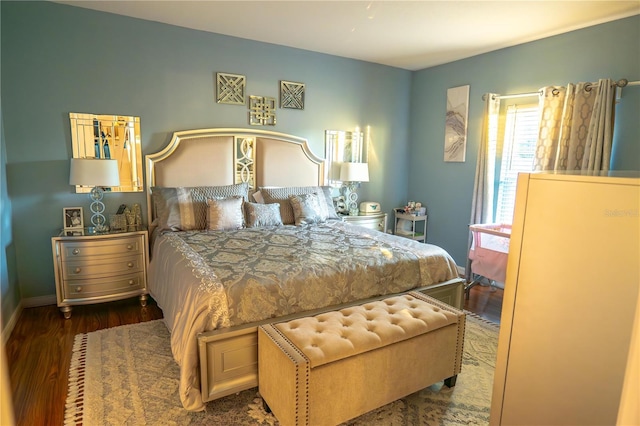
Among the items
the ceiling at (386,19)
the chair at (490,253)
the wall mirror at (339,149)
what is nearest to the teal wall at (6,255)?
the ceiling at (386,19)

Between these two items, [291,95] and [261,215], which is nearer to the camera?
[261,215]

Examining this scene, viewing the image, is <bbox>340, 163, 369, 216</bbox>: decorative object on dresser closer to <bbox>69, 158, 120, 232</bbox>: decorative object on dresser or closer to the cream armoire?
<bbox>69, 158, 120, 232</bbox>: decorative object on dresser

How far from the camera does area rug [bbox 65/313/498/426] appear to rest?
2021mm

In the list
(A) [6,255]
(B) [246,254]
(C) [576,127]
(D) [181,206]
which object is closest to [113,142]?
(D) [181,206]

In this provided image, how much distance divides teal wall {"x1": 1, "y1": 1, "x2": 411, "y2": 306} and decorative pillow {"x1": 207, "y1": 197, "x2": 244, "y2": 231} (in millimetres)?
827

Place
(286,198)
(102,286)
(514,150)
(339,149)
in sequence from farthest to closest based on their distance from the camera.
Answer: (339,149) → (514,150) → (286,198) → (102,286)

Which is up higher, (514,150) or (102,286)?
(514,150)

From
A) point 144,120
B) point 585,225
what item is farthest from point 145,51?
point 585,225

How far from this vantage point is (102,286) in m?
3.25

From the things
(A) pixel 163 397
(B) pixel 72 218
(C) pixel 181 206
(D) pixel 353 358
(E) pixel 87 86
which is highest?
(E) pixel 87 86

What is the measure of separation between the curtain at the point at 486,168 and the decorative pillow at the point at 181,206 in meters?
2.84

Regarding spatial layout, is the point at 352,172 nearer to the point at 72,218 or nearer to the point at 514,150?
the point at 514,150

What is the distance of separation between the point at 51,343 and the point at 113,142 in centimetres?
181

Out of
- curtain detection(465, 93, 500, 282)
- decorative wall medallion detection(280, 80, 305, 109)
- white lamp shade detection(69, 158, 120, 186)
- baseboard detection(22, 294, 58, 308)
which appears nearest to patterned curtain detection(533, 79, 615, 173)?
curtain detection(465, 93, 500, 282)
